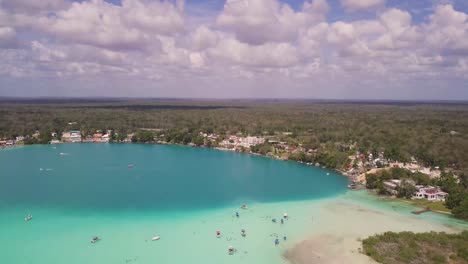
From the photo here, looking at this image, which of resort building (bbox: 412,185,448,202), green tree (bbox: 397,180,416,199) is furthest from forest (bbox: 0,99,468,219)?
green tree (bbox: 397,180,416,199)

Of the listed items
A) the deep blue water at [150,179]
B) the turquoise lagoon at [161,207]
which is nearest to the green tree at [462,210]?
the turquoise lagoon at [161,207]

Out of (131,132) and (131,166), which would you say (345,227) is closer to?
(131,166)

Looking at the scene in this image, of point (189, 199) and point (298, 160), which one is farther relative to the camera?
point (298, 160)

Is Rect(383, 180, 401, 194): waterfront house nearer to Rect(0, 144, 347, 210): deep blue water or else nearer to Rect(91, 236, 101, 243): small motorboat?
Rect(0, 144, 347, 210): deep blue water

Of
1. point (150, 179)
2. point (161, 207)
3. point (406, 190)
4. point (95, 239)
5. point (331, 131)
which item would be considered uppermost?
point (331, 131)

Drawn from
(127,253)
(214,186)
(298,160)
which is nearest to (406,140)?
(298,160)

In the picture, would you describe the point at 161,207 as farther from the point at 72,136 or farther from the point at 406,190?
the point at 72,136

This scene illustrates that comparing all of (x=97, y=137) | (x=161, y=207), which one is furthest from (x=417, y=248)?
(x=97, y=137)
